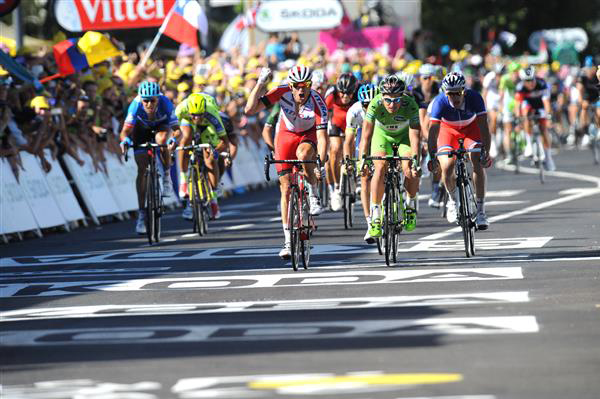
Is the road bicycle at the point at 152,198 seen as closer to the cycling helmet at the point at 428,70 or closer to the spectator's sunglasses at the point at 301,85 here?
the spectator's sunglasses at the point at 301,85

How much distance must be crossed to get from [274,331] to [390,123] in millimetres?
5853

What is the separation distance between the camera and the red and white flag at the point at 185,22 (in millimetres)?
28141

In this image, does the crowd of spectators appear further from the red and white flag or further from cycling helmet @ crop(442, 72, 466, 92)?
cycling helmet @ crop(442, 72, 466, 92)

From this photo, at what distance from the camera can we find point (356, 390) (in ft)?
29.0

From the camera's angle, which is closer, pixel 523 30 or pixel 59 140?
pixel 59 140

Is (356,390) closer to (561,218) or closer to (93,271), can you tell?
(93,271)

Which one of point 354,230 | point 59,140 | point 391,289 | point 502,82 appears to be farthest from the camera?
point 502,82

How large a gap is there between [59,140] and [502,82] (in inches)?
560

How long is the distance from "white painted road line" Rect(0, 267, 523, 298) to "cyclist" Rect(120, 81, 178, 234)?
4.87 meters

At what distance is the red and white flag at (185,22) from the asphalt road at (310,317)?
790cm

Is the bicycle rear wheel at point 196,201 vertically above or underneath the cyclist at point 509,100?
above

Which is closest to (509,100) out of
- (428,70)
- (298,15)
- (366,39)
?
(428,70)

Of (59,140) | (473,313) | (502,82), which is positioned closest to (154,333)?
(473,313)

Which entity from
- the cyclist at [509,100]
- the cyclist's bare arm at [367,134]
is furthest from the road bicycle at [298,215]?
the cyclist at [509,100]
